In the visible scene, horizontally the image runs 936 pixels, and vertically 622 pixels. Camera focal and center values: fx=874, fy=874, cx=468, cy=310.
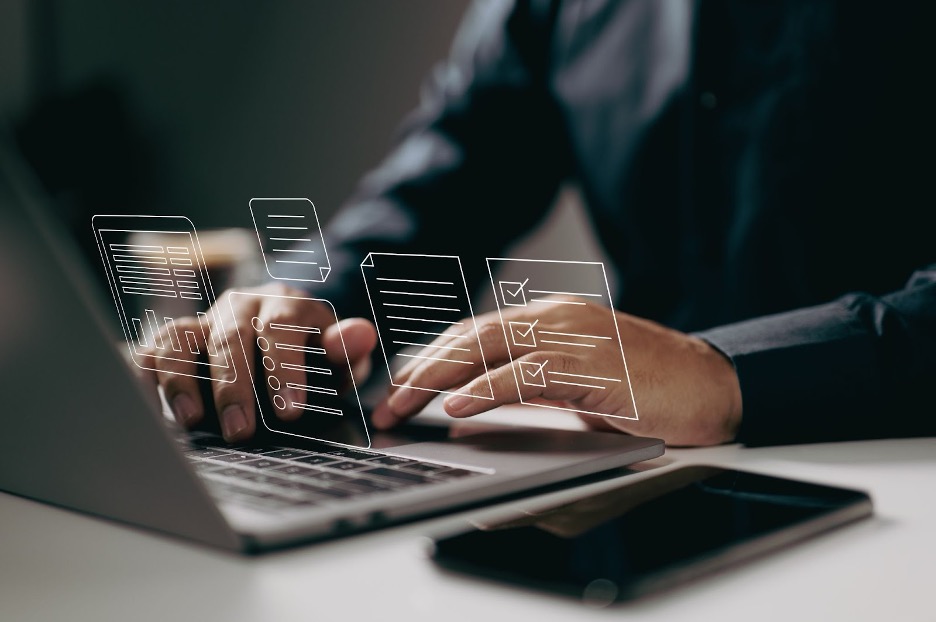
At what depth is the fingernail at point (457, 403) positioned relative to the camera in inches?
18.6

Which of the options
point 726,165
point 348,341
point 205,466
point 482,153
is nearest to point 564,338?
point 348,341

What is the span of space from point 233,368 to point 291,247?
13.7 inches

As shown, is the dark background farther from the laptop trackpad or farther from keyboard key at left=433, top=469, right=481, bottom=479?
keyboard key at left=433, top=469, right=481, bottom=479

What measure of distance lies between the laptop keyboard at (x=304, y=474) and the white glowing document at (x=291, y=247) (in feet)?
0.67

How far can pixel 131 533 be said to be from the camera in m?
0.35

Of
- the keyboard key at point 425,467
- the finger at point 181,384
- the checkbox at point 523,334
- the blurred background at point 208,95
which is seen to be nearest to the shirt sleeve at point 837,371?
the checkbox at point 523,334

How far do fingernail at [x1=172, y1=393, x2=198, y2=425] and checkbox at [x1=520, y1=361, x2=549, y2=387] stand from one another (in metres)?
0.19

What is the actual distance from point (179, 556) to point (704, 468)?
0.79ft

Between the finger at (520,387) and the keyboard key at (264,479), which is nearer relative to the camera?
the keyboard key at (264,479)

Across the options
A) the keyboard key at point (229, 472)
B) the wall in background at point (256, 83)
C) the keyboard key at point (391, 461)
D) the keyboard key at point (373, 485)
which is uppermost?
the wall in background at point (256, 83)

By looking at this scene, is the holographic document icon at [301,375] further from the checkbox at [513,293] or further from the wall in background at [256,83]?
the wall in background at [256,83]

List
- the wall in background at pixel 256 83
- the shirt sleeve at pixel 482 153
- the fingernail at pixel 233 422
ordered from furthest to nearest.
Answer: the wall in background at pixel 256 83 → the shirt sleeve at pixel 482 153 → the fingernail at pixel 233 422

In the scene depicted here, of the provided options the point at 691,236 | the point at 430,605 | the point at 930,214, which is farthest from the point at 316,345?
the point at 930,214

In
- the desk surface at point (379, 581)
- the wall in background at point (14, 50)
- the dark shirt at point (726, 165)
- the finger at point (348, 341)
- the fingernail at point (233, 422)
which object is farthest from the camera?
the wall in background at point (14, 50)
